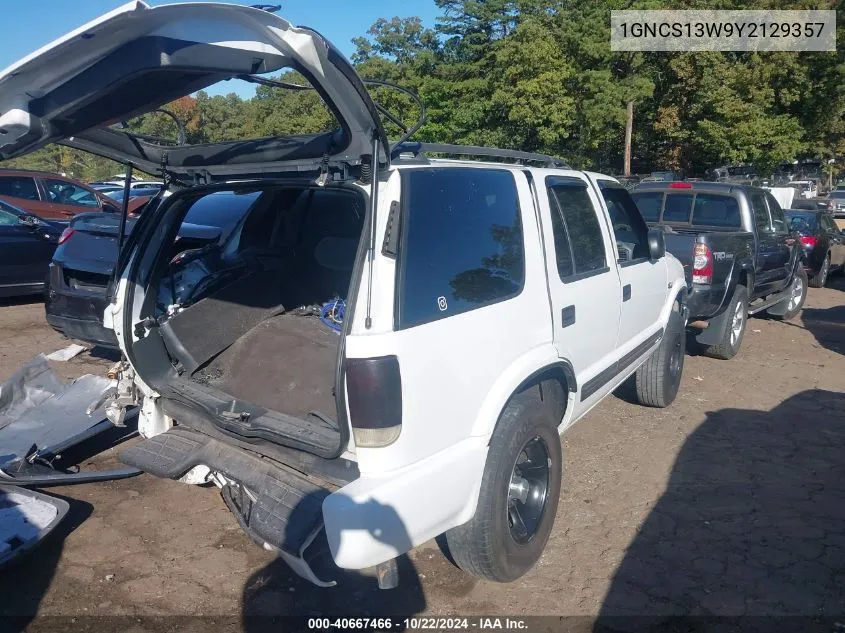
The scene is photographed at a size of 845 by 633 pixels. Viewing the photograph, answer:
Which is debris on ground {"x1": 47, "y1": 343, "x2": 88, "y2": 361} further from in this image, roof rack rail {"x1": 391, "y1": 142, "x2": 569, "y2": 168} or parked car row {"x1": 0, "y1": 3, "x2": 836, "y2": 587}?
roof rack rail {"x1": 391, "y1": 142, "x2": 569, "y2": 168}

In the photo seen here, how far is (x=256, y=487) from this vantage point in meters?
3.10

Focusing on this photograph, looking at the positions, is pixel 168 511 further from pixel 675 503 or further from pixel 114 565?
pixel 675 503

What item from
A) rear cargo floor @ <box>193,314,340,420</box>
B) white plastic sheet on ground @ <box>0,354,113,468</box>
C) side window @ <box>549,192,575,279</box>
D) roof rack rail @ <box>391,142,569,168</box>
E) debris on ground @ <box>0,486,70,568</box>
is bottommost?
debris on ground @ <box>0,486,70,568</box>

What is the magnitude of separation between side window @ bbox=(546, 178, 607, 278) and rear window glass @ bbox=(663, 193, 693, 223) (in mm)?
4333

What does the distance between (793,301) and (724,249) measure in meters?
3.99

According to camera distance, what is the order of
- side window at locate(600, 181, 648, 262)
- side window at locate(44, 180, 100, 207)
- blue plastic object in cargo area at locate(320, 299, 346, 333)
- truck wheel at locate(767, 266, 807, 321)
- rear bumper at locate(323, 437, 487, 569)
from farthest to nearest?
side window at locate(44, 180, 100, 207), truck wheel at locate(767, 266, 807, 321), side window at locate(600, 181, 648, 262), blue plastic object in cargo area at locate(320, 299, 346, 333), rear bumper at locate(323, 437, 487, 569)

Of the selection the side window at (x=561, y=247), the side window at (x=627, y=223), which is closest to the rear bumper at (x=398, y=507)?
the side window at (x=561, y=247)

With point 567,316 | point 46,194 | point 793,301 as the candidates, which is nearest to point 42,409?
point 567,316

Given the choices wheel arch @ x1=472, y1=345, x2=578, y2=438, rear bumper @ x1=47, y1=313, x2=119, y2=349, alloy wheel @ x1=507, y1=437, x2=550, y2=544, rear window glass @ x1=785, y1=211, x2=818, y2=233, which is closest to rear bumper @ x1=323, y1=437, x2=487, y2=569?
wheel arch @ x1=472, y1=345, x2=578, y2=438

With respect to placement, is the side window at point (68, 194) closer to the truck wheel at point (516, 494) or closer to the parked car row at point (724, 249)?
the parked car row at point (724, 249)

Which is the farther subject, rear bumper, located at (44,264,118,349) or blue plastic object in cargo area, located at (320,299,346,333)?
rear bumper, located at (44,264,118,349)

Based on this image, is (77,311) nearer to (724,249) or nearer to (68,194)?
(724,249)

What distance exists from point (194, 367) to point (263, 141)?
4.83ft

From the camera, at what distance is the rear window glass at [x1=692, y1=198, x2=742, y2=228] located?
8055 millimetres
